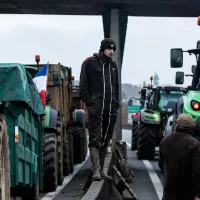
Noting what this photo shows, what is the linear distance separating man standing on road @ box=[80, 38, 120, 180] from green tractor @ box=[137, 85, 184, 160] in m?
10.1

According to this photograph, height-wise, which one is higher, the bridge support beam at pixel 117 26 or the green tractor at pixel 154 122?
the bridge support beam at pixel 117 26

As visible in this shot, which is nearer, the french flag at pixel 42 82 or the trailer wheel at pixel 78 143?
the french flag at pixel 42 82

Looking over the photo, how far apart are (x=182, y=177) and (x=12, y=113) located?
211cm

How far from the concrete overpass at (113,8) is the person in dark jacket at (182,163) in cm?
Answer: 2132

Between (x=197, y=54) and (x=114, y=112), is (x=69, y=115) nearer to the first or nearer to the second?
(x=197, y=54)

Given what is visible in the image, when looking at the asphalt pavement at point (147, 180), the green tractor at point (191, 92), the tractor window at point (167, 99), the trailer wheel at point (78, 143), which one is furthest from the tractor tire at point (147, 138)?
the green tractor at point (191, 92)

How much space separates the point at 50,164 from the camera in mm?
13891

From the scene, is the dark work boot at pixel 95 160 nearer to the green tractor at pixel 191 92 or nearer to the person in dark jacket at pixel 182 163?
the green tractor at pixel 191 92

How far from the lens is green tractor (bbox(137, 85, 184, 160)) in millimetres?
22411

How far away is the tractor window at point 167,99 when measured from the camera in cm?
2397

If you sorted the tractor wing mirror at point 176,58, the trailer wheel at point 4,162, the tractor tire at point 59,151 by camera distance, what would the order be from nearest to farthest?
the trailer wheel at point 4,162 < the tractor wing mirror at point 176,58 < the tractor tire at point 59,151

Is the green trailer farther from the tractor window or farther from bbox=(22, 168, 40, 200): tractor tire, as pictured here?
the tractor window

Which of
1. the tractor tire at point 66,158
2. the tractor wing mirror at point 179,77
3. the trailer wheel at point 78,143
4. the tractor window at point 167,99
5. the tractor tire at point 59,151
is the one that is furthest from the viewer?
the tractor window at point 167,99

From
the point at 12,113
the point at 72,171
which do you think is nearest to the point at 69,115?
the point at 72,171
